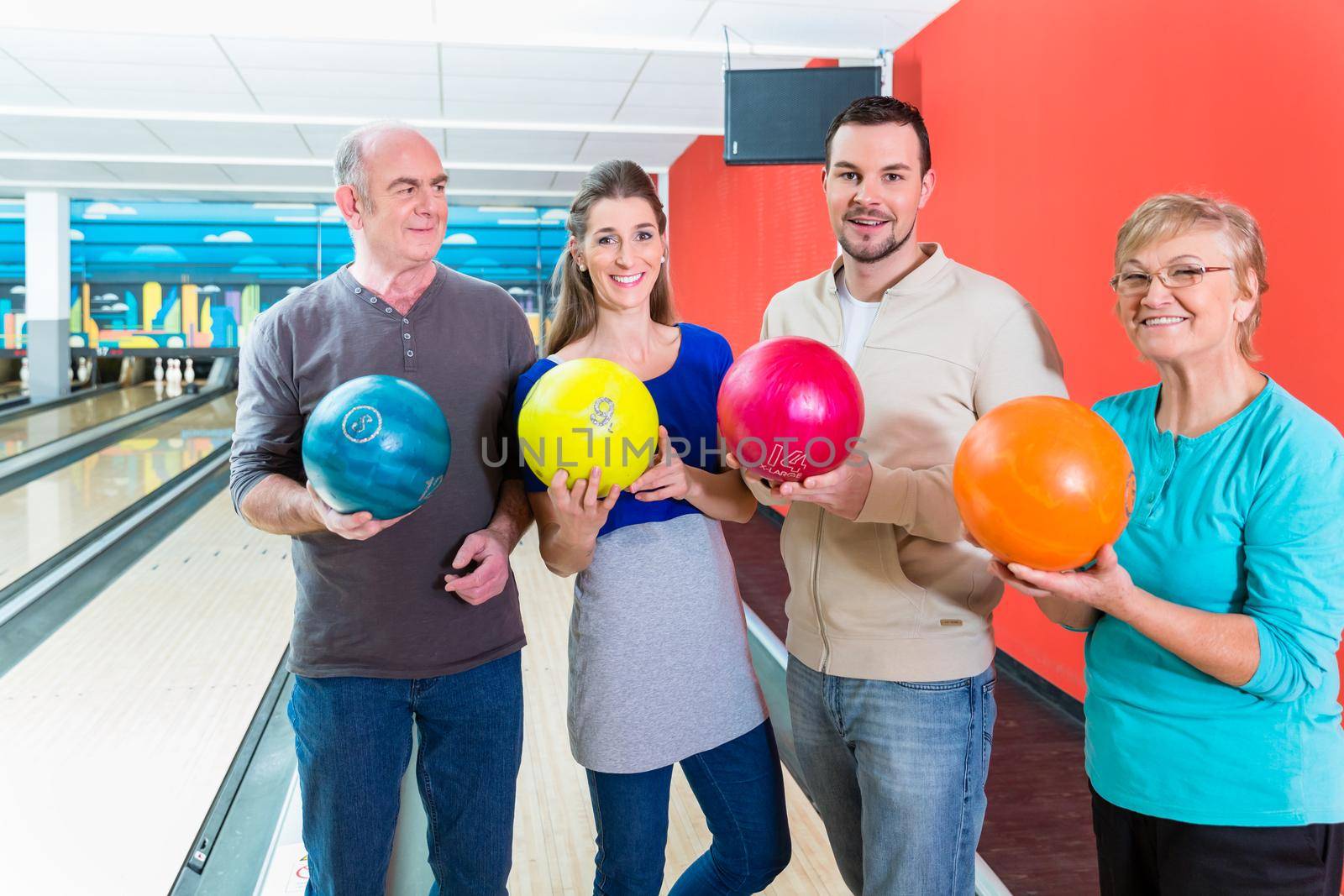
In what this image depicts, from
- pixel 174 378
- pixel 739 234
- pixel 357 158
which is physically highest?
pixel 739 234

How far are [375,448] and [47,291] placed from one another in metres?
8.61

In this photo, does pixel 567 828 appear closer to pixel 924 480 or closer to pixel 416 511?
pixel 416 511

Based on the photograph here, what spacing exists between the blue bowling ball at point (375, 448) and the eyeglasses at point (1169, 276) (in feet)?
2.40

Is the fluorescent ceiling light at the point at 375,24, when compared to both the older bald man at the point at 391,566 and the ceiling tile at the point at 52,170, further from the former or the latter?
the ceiling tile at the point at 52,170

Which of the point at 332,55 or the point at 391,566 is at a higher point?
the point at 332,55

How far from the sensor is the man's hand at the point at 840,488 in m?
1.01

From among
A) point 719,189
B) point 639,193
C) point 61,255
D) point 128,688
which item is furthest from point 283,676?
point 61,255

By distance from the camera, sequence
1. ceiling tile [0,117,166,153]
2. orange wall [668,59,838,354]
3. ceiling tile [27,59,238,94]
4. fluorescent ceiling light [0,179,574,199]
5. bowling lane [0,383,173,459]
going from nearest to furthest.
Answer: ceiling tile [27,59,238,94]
orange wall [668,59,838,354]
ceiling tile [0,117,166,153]
bowling lane [0,383,173,459]
fluorescent ceiling light [0,179,574,199]

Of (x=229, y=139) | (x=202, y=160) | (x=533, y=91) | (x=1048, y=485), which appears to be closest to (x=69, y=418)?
(x=202, y=160)

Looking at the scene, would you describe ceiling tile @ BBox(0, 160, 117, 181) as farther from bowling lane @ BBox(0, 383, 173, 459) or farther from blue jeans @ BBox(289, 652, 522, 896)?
blue jeans @ BBox(289, 652, 522, 896)

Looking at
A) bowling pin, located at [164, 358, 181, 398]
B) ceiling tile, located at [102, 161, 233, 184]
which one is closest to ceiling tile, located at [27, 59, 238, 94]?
ceiling tile, located at [102, 161, 233, 184]

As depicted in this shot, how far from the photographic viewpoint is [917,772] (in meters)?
1.06

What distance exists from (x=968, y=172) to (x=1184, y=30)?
1048 mm

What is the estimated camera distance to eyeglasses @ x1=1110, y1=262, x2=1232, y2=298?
890mm
